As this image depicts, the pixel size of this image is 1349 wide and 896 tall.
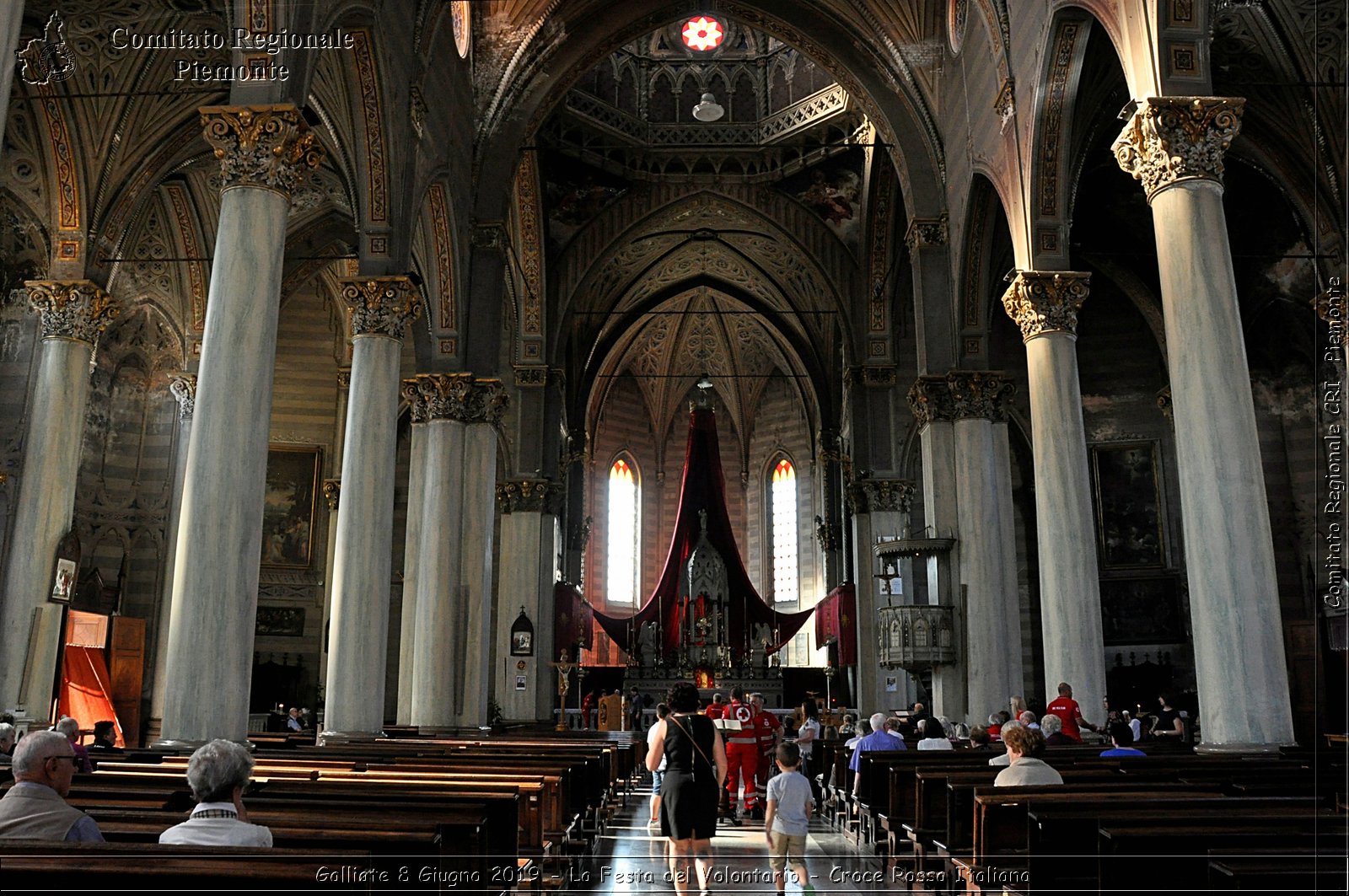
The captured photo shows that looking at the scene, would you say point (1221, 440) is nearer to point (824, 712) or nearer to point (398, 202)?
point (398, 202)

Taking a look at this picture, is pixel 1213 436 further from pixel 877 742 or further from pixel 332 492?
pixel 332 492

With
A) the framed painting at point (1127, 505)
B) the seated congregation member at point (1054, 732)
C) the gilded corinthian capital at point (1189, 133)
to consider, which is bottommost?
the seated congregation member at point (1054, 732)

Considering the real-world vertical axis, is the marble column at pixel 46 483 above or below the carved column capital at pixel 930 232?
below

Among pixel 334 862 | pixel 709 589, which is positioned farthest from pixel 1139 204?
pixel 334 862

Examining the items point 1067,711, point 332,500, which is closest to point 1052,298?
point 1067,711

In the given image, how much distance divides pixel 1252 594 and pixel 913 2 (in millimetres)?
12864

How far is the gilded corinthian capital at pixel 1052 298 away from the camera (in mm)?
13227

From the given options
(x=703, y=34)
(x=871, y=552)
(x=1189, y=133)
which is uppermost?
(x=703, y=34)

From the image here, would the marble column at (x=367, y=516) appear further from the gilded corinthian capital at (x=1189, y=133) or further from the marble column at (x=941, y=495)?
the gilded corinthian capital at (x=1189, y=133)

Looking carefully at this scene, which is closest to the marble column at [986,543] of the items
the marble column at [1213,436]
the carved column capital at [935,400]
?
the carved column capital at [935,400]

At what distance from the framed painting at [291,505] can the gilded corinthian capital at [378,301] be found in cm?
1081

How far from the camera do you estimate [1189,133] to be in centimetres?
939

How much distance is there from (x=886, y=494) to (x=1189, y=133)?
50.9 ft

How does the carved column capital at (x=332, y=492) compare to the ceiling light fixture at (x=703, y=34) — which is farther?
the ceiling light fixture at (x=703, y=34)
